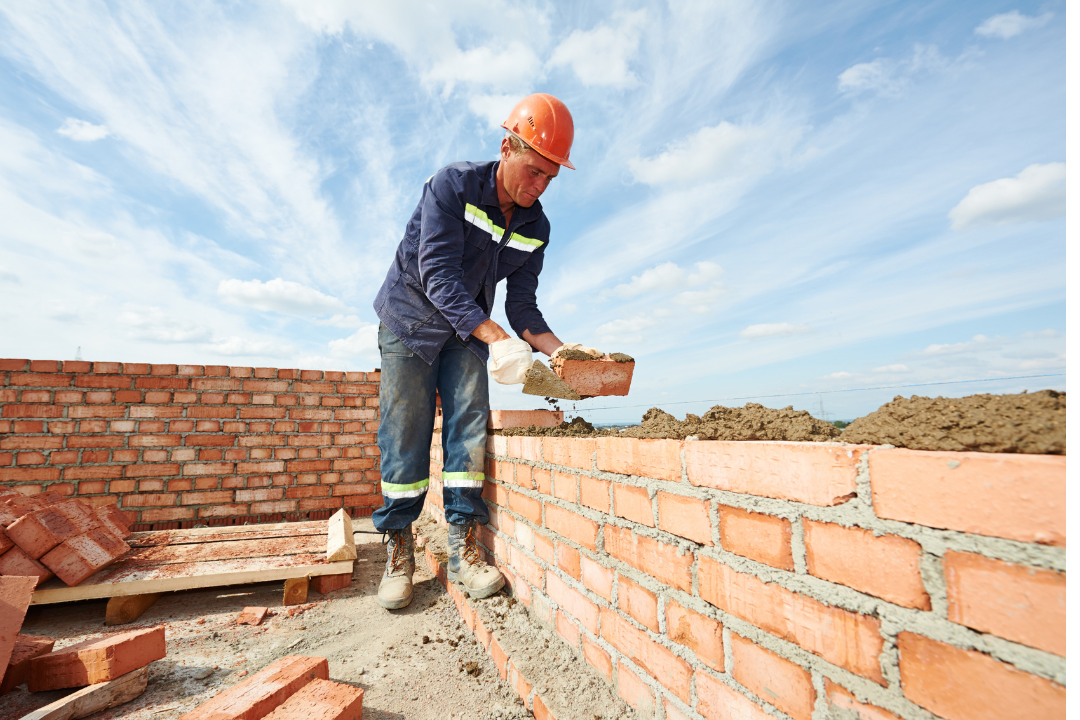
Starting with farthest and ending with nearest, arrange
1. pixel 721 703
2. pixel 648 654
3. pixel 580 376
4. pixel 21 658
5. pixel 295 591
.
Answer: pixel 295 591
pixel 580 376
pixel 21 658
pixel 648 654
pixel 721 703

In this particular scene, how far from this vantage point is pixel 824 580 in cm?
81

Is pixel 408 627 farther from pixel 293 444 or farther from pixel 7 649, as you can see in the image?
pixel 293 444

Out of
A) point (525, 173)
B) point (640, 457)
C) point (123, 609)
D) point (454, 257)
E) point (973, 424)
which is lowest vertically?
point (123, 609)

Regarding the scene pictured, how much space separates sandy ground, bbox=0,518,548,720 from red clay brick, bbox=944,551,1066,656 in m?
1.27

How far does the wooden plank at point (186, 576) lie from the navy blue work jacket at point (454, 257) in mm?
1233

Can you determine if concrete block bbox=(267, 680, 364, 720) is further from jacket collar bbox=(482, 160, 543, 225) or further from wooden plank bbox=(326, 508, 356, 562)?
jacket collar bbox=(482, 160, 543, 225)

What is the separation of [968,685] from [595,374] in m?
1.39

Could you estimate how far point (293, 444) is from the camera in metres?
4.25

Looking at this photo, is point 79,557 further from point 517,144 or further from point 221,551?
point 517,144

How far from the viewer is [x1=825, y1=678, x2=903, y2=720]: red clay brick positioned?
74 cm

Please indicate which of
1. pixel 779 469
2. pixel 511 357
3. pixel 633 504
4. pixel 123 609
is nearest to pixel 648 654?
pixel 633 504

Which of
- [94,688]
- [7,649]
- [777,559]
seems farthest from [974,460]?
[7,649]

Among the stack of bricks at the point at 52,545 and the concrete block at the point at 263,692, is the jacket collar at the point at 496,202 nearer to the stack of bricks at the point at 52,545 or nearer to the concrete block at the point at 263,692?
the concrete block at the point at 263,692

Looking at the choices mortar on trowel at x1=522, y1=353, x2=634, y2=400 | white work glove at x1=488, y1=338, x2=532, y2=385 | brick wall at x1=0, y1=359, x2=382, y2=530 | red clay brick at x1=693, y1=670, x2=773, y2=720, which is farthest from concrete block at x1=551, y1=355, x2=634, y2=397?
brick wall at x1=0, y1=359, x2=382, y2=530
